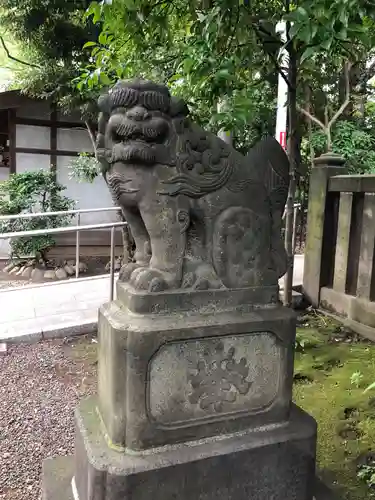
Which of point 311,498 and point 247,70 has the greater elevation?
point 247,70

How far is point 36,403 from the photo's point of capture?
347cm

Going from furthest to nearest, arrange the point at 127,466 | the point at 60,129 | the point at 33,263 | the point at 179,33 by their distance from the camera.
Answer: the point at 60,129 < the point at 33,263 < the point at 179,33 < the point at 127,466

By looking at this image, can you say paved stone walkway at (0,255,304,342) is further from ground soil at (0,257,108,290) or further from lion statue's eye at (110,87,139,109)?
lion statue's eye at (110,87,139,109)

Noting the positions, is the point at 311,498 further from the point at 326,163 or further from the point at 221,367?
the point at 326,163

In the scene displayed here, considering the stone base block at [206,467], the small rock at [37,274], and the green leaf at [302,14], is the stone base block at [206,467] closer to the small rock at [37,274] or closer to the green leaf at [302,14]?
the green leaf at [302,14]

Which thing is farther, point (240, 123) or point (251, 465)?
point (240, 123)

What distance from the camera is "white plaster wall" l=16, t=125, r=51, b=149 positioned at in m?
9.80

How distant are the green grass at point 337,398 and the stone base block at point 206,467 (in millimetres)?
548

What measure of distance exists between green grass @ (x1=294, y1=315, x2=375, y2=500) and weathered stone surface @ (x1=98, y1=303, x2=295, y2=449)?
764 mm

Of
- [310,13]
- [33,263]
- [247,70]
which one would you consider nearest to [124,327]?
[310,13]

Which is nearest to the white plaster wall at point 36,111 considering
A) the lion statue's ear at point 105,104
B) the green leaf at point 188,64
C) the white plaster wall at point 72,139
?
the white plaster wall at point 72,139

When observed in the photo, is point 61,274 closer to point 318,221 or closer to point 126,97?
point 318,221

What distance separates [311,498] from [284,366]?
66 cm

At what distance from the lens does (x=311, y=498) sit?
2.15 m
